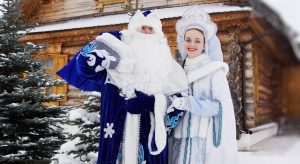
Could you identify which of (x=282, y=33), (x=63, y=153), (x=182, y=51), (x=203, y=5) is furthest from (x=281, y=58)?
(x=182, y=51)

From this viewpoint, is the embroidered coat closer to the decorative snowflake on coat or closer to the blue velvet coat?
the blue velvet coat

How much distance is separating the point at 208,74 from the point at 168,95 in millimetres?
384

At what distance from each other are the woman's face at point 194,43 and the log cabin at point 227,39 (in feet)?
10.6

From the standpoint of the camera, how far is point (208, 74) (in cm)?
285

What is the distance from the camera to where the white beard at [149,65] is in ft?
8.71

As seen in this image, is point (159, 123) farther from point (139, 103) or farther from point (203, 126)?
point (203, 126)

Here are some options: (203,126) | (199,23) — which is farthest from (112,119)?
(199,23)

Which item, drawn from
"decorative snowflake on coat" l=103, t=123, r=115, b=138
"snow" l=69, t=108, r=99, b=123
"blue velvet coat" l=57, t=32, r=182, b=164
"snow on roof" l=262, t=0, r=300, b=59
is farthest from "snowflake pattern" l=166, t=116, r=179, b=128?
"snow on roof" l=262, t=0, r=300, b=59

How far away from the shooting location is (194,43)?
2.91 m

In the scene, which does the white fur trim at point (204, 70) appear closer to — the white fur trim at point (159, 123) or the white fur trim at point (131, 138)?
the white fur trim at point (159, 123)

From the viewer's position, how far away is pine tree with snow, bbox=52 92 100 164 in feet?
18.7

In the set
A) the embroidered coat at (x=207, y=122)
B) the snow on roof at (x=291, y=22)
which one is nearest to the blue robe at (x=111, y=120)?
the embroidered coat at (x=207, y=122)

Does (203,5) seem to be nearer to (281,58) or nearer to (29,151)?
(29,151)

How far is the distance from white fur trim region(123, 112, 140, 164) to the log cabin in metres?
3.56
